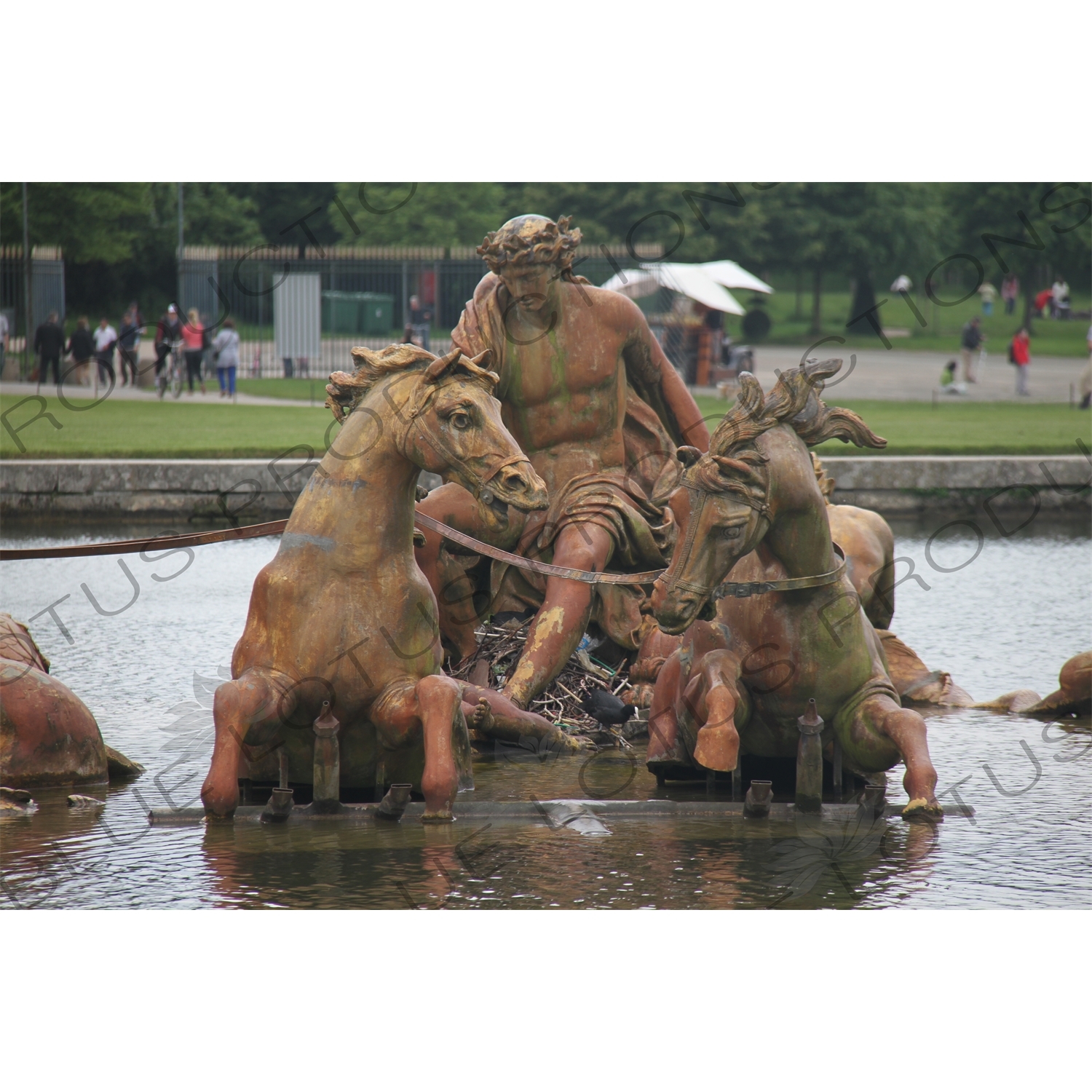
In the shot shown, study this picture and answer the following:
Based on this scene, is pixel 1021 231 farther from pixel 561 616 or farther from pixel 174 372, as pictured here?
pixel 561 616

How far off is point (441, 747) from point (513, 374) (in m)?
2.38

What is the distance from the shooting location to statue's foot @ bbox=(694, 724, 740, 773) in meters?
5.33

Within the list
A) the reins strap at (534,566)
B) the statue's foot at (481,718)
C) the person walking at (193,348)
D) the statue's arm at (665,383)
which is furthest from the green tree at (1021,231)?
the reins strap at (534,566)

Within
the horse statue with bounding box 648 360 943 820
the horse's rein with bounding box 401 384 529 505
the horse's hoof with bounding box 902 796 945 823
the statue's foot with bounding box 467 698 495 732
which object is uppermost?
the horse's rein with bounding box 401 384 529 505

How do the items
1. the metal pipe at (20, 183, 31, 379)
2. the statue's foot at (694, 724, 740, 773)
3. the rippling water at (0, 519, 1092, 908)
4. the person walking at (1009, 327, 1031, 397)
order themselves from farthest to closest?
the person walking at (1009, 327, 1031, 397) → the metal pipe at (20, 183, 31, 379) → the statue's foot at (694, 724, 740, 773) → the rippling water at (0, 519, 1092, 908)

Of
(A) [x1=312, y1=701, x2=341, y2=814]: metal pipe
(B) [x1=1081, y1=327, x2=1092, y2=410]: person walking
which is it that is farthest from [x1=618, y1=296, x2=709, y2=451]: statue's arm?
(B) [x1=1081, y1=327, x2=1092, y2=410]: person walking

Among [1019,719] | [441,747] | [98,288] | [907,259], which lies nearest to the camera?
[441,747]

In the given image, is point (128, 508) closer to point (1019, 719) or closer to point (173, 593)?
point (173, 593)

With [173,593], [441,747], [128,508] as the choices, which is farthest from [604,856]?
[128,508]

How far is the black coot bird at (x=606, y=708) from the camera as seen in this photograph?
7.17 meters

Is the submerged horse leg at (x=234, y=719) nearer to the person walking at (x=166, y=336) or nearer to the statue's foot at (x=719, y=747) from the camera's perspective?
the statue's foot at (x=719, y=747)

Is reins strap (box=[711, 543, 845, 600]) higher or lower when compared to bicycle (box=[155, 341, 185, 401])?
lower

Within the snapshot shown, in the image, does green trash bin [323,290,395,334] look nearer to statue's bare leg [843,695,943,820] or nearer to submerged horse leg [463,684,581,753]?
submerged horse leg [463,684,581,753]

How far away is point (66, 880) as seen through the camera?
15.7ft
